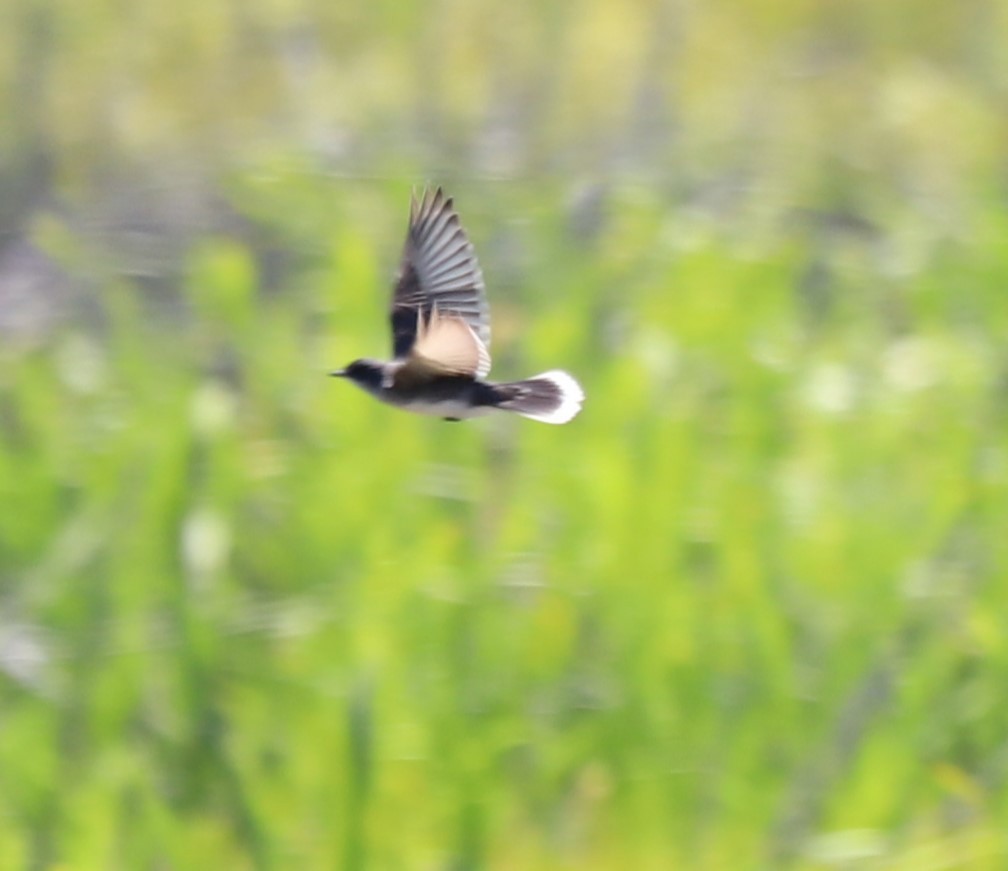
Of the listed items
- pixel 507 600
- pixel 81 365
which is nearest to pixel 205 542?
pixel 507 600

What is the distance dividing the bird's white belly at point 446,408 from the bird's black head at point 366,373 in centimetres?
2

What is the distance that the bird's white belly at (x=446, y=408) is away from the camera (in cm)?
87

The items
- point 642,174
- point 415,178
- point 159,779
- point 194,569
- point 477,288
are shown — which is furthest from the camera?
point 642,174

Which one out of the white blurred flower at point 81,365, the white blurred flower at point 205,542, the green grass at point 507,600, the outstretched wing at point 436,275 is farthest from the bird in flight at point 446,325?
the white blurred flower at point 81,365

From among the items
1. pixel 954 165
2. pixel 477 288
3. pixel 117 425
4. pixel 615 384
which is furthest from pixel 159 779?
pixel 954 165

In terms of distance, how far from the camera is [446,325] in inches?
33.0

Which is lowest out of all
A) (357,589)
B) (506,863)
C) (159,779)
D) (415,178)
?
(506,863)

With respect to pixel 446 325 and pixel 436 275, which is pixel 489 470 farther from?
pixel 446 325

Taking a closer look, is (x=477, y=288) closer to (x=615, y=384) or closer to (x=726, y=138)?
(x=615, y=384)

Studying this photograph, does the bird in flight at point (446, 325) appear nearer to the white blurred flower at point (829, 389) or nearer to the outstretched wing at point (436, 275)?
the outstretched wing at point (436, 275)

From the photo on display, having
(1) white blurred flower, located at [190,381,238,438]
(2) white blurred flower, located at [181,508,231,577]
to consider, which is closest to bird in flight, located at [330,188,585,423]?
(2) white blurred flower, located at [181,508,231,577]

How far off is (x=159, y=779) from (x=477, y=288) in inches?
28.8

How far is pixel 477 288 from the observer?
99cm

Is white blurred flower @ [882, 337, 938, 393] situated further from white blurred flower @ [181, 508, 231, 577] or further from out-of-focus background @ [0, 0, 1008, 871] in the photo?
white blurred flower @ [181, 508, 231, 577]
